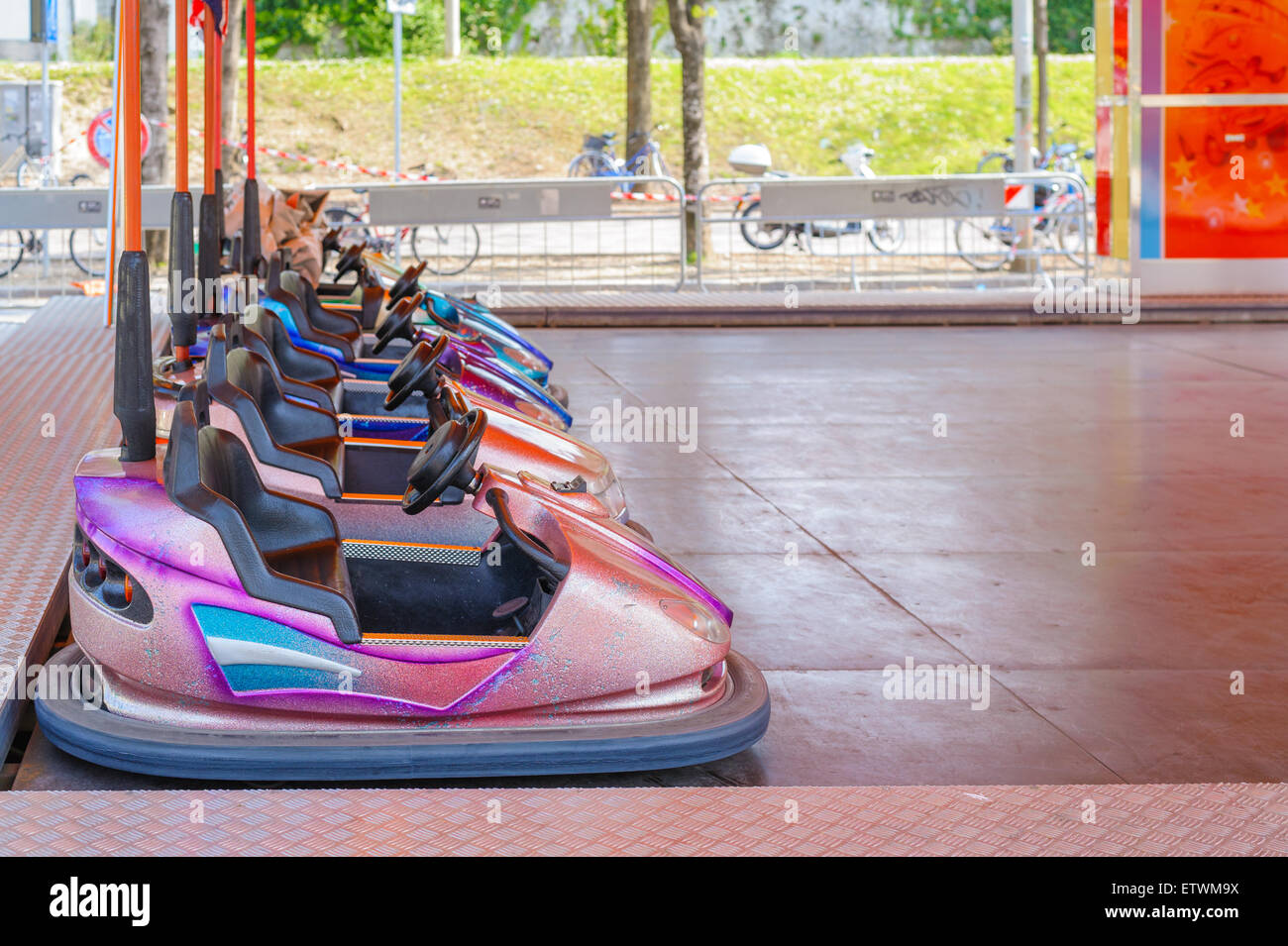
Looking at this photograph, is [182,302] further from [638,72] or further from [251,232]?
[638,72]

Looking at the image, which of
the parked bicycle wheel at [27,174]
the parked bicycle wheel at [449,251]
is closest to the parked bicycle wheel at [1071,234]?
the parked bicycle wheel at [449,251]

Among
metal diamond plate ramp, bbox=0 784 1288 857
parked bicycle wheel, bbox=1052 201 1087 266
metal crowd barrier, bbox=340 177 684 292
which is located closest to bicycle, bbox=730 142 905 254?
metal crowd barrier, bbox=340 177 684 292

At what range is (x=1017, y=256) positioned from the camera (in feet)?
48.1

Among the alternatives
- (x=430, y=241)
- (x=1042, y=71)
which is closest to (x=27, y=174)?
(x=430, y=241)

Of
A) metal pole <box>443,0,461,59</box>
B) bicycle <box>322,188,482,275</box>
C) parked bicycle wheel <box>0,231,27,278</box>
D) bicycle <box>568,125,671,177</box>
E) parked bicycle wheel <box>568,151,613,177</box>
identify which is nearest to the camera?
parked bicycle wheel <box>0,231,27,278</box>

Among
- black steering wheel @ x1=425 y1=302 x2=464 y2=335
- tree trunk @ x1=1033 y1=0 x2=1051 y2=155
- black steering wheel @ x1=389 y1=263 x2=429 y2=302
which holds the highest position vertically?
tree trunk @ x1=1033 y1=0 x2=1051 y2=155

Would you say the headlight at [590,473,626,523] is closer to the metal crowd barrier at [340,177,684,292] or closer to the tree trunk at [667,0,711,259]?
the metal crowd barrier at [340,177,684,292]

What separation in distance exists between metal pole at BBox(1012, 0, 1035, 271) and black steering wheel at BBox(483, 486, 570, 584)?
10499 mm

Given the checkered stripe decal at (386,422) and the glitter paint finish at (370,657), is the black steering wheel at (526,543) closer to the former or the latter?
the glitter paint finish at (370,657)

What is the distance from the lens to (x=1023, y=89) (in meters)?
13.6

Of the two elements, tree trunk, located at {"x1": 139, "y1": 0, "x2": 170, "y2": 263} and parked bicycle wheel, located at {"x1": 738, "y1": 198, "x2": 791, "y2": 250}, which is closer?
tree trunk, located at {"x1": 139, "y1": 0, "x2": 170, "y2": 263}

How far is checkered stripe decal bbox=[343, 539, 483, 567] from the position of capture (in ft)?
11.8
